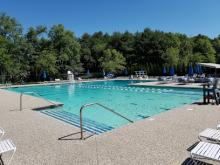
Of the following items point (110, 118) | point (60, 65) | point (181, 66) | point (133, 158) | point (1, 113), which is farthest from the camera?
point (60, 65)

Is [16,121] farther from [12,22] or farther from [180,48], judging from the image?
[180,48]

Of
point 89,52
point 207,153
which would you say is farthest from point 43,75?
point 207,153

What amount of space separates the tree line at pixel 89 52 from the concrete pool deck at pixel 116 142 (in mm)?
23504

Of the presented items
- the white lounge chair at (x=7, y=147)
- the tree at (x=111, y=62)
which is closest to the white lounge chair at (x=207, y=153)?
the white lounge chair at (x=7, y=147)

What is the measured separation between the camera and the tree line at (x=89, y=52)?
31.1 metres

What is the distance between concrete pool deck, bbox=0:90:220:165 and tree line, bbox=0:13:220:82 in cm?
2350

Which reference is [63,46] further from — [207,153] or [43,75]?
[207,153]

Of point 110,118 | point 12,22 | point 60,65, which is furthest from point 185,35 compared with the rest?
point 110,118

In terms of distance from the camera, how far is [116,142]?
506 cm

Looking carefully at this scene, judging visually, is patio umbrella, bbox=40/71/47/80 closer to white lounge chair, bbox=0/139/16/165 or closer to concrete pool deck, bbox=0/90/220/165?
concrete pool deck, bbox=0/90/220/165

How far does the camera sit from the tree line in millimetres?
31078

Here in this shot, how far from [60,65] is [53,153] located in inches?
1225

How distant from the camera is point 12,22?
105ft

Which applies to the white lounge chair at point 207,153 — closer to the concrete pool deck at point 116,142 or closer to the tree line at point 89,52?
the concrete pool deck at point 116,142
